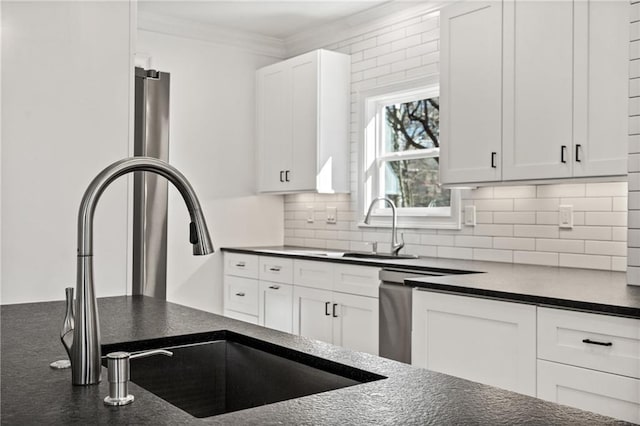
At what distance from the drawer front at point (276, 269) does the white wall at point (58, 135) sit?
2.15m

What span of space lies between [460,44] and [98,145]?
2108 millimetres

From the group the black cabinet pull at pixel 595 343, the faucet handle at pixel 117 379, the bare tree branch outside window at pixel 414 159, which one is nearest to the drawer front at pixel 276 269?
the bare tree branch outside window at pixel 414 159

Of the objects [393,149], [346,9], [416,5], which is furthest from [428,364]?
[346,9]

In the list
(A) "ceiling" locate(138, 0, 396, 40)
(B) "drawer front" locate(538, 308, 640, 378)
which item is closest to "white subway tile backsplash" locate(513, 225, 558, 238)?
(B) "drawer front" locate(538, 308, 640, 378)

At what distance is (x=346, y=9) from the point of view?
15.2 ft

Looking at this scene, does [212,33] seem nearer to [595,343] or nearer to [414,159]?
[414,159]

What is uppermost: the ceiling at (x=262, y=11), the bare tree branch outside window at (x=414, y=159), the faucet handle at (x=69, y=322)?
the ceiling at (x=262, y=11)

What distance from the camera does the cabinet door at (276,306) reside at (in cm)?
435

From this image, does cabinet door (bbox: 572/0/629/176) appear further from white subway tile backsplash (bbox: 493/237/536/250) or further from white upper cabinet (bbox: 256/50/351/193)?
white upper cabinet (bbox: 256/50/351/193)

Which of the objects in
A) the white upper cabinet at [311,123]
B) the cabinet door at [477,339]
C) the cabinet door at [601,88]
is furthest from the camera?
the white upper cabinet at [311,123]

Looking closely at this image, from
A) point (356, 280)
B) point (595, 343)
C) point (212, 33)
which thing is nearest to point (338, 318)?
point (356, 280)

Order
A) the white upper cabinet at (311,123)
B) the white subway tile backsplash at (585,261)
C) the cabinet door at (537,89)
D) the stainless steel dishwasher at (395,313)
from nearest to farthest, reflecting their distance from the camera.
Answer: the cabinet door at (537,89)
the white subway tile backsplash at (585,261)
the stainless steel dishwasher at (395,313)
the white upper cabinet at (311,123)

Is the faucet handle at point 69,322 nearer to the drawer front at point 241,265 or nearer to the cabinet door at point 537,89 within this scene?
the cabinet door at point 537,89

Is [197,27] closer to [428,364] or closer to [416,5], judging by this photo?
[416,5]
